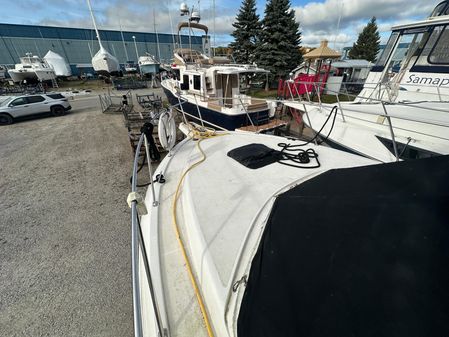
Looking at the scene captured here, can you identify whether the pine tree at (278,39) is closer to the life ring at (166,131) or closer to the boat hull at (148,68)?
the life ring at (166,131)

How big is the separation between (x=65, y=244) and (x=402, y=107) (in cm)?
676

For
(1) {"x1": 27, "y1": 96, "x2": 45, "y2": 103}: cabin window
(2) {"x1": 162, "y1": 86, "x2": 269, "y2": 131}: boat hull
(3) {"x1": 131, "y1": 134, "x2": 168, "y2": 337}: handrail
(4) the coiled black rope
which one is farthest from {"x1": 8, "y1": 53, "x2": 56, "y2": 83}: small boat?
(3) {"x1": 131, "y1": 134, "x2": 168, "y2": 337}: handrail

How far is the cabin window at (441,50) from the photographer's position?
18.1ft

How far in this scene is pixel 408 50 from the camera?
6.33 metres

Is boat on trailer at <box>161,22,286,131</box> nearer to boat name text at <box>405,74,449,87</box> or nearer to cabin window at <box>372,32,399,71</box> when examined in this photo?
cabin window at <box>372,32,399,71</box>

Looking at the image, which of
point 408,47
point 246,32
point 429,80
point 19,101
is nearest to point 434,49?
point 408,47

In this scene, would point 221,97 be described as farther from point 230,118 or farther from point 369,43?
point 369,43

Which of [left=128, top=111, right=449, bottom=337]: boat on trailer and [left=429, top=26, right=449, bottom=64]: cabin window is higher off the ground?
[left=429, top=26, right=449, bottom=64]: cabin window

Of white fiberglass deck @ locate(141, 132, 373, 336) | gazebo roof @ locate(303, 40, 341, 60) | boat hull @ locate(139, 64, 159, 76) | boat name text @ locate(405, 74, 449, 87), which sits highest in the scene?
gazebo roof @ locate(303, 40, 341, 60)

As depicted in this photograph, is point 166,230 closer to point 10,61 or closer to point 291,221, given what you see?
point 291,221

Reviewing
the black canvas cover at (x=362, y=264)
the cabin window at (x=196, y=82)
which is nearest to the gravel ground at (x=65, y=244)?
the black canvas cover at (x=362, y=264)

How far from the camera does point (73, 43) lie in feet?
123

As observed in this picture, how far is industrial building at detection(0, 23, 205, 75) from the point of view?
3328 centimetres

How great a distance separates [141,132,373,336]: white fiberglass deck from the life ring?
65cm
